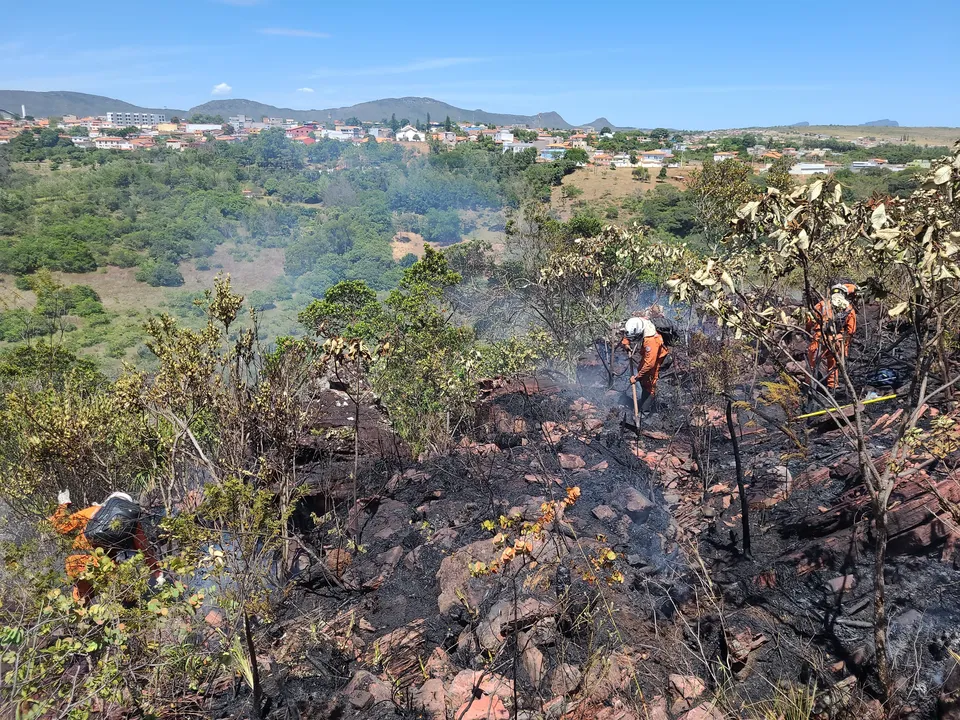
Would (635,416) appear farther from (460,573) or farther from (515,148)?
(515,148)

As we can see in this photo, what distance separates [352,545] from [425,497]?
955 millimetres

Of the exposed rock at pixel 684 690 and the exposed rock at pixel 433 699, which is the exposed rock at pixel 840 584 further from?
the exposed rock at pixel 433 699

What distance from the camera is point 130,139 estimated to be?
86375 mm

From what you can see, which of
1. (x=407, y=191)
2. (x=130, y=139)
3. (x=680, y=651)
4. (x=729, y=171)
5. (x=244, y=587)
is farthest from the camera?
(x=130, y=139)

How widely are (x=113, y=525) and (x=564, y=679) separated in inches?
115

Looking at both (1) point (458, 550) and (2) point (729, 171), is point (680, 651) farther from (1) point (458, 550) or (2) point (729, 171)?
(2) point (729, 171)

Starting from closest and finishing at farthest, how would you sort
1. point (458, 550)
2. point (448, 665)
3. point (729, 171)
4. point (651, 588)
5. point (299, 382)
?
point (448, 665), point (651, 588), point (458, 550), point (299, 382), point (729, 171)

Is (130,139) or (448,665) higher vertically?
(130,139)

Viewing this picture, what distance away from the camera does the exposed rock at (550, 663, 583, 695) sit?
3447mm

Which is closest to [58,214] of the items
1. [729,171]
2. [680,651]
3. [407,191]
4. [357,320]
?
[407,191]

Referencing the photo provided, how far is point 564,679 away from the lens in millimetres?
3479

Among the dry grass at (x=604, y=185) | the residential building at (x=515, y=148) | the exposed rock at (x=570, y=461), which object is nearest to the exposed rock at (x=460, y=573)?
the exposed rock at (x=570, y=461)

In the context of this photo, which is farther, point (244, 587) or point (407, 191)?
point (407, 191)

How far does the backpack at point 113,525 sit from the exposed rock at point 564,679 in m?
2.82
